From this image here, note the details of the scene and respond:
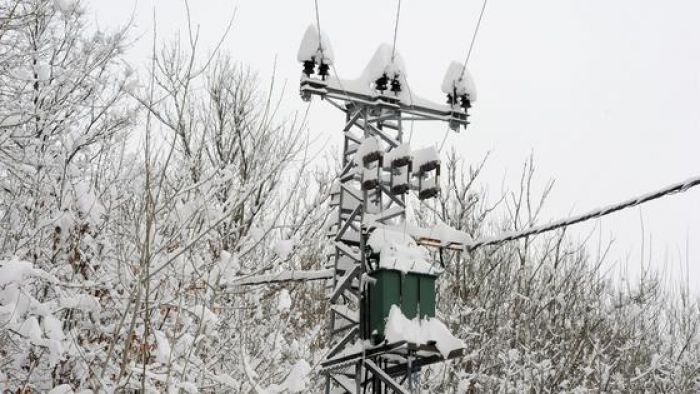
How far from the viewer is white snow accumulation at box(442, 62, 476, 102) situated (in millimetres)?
8094

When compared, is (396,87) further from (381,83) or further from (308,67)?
(308,67)

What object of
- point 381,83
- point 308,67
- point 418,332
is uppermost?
point 308,67

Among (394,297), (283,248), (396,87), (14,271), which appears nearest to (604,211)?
(394,297)

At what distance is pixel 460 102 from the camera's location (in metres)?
8.19

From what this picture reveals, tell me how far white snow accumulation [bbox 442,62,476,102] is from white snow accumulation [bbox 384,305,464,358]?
3.13 m

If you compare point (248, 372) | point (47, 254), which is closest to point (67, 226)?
point (47, 254)

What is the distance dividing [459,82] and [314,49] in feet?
6.23

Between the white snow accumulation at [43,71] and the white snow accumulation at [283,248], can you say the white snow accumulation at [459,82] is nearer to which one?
the white snow accumulation at [283,248]

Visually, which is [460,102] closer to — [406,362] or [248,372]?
[406,362]

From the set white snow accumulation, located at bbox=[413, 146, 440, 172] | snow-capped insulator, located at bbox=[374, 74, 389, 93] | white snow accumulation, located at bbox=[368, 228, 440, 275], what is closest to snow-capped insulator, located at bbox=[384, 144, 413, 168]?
white snow accumulation, located at bbox=[413, 146, 440, 172]

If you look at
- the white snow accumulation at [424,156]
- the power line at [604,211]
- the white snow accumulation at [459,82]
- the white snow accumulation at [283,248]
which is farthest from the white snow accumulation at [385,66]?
the white snow accumulation at [283,248]

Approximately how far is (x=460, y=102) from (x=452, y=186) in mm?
8103

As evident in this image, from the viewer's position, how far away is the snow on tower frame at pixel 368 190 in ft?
21.0

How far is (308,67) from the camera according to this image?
7.45 metres
